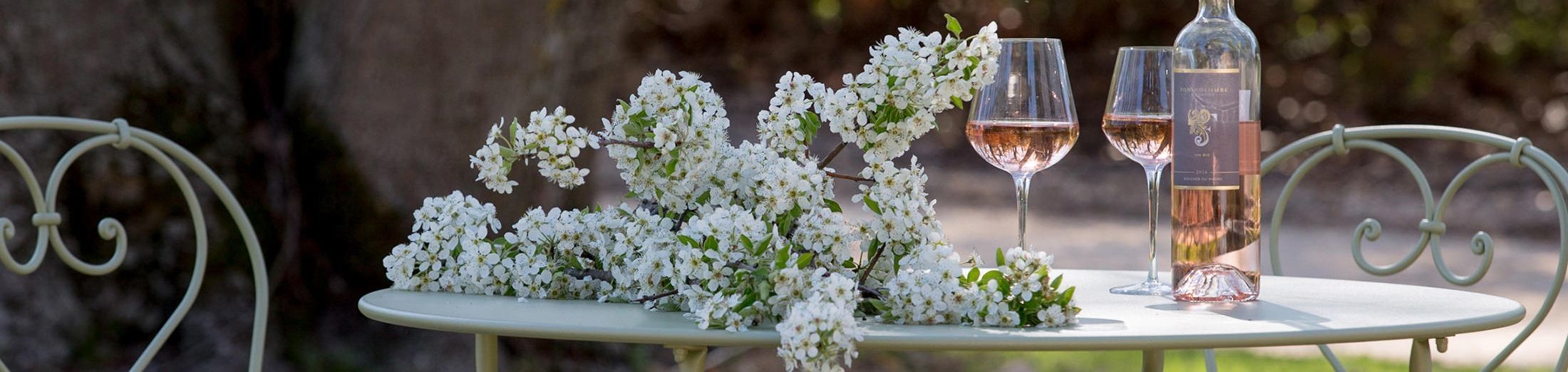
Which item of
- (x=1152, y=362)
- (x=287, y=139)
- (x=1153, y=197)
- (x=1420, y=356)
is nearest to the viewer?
(x=1420, y=356)

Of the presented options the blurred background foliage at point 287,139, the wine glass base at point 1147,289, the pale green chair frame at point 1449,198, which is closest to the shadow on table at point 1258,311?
the wine glass base at point 1147,289

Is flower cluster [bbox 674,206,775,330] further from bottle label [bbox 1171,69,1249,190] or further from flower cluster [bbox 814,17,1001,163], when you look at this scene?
bottle label [bbox 1171,69,1249,190]

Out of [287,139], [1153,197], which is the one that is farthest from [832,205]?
[287,139]

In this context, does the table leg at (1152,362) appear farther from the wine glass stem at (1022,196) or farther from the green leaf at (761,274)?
the green leaf at (761,274)

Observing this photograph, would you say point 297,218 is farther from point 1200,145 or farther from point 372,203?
point 1200,145

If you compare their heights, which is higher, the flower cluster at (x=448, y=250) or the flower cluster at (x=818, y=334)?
the flower cluster at (x=448, y=250)

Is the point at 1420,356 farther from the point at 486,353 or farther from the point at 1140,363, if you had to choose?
the point at 1140,363
